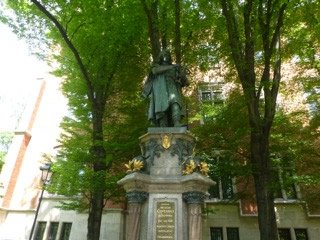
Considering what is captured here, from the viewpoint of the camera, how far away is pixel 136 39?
14562 mm

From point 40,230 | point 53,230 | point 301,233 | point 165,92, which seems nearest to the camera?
point 165,92

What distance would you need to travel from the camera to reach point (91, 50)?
13.6 meters

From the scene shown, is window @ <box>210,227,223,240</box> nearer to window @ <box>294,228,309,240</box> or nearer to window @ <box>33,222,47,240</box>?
window @ <box>294,228,309,240</box>

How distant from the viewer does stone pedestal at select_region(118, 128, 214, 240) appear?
6.45 meters

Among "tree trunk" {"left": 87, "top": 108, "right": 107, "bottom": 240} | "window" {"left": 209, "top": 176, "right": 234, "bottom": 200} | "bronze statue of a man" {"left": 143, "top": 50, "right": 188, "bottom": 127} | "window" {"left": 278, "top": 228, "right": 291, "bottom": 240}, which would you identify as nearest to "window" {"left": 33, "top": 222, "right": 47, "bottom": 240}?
"tree trunk" {"left": 87, "top": 108, "right": 107, "bottom": 240}

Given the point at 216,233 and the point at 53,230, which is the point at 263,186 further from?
the point at 53,230

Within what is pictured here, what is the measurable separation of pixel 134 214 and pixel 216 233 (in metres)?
12.2

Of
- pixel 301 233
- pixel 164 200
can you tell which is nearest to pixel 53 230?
pixel 301 233

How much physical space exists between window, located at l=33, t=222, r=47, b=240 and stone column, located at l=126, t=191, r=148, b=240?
48.3 feet

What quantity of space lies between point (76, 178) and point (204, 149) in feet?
18.5

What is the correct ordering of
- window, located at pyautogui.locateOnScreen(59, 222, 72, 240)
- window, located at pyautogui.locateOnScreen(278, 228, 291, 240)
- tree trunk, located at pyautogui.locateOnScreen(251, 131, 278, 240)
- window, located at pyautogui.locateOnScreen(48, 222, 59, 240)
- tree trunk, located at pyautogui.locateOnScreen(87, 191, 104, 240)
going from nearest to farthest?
tree trunk, located at pyautogui.locateOnScreen(251, 131, 278, 240) → tree trunk, located at pyautogui.locateOnScreen(87, 191, 104, 240) → window, located at pyautogui.locateOnScreen(278, 228, 291, 240) → window, located at pyautogui.locateOnScreen(59, 222, 72, 240) → window, located at pyautogui.locateOnScreen(48, 222, 59, 240)

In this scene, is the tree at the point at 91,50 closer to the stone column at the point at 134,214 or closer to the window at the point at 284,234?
the stone column at the point at 134,214

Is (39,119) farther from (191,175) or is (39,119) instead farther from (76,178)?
(191,175)

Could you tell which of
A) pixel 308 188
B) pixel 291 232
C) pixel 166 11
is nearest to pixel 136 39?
pixel 166 11
